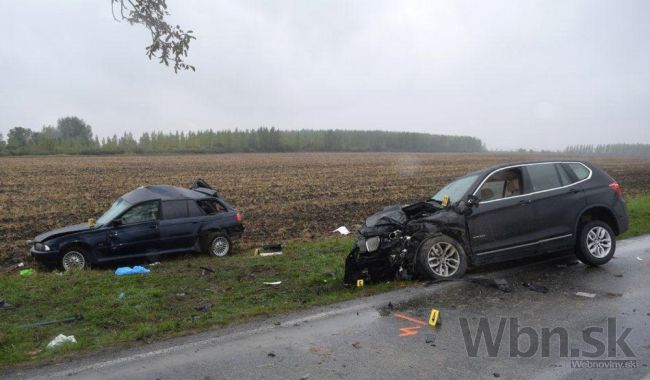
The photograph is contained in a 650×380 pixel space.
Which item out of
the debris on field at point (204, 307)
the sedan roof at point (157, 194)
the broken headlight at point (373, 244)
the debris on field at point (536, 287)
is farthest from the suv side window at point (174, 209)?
the debris on field at point (536, 287)

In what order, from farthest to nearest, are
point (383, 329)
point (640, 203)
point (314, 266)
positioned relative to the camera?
point (640, 203) < point (314, 266) < point (383, 329)

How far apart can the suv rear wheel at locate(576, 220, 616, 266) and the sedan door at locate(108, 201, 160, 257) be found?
26.2 ft

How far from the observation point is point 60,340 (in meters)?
5.43

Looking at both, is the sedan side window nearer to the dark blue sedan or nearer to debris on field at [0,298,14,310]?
the dark blue sedan

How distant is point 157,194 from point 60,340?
595 cm

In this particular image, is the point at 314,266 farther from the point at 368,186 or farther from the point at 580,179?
the point at 368,186

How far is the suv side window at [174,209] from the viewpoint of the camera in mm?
11016

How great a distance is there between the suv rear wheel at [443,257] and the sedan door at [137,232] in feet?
19.9

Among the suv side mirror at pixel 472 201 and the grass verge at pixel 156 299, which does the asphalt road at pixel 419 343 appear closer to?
the grass verge at pixel 156 299

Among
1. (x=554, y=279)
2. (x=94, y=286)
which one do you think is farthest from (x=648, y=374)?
(x=94, y=286)

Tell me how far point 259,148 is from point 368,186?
7307 centimetres

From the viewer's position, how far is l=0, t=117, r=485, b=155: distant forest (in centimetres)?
7275

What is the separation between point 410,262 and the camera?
23.9ft

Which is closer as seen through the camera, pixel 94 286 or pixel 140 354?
pixel 140 354
